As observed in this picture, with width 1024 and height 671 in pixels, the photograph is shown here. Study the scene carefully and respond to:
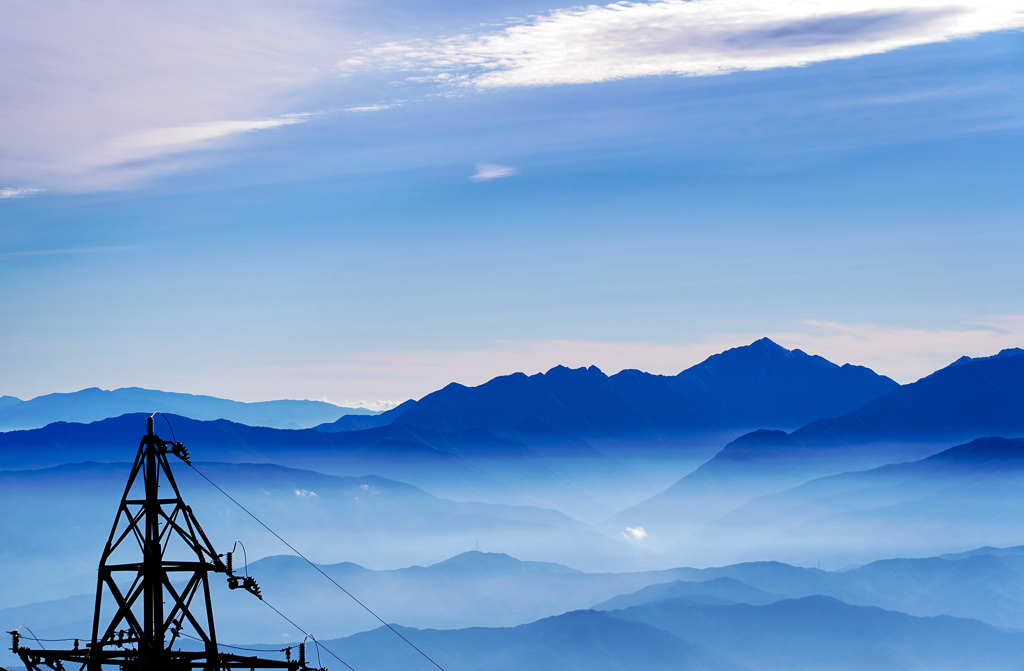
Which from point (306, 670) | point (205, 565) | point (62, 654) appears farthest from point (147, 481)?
point (306, 670)

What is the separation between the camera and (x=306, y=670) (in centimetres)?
5109

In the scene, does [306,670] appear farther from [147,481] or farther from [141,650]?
[147,481]

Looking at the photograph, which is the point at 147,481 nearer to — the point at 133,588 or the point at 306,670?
the point at 133,588

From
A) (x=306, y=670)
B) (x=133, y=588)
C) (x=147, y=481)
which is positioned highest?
(x=147, y=481)

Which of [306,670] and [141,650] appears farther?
[306,670]

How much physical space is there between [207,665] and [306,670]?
16.7ft

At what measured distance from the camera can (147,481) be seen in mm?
48688

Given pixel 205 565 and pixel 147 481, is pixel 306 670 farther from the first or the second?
pixel 147 481

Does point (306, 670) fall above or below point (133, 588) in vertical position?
below

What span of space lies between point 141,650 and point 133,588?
333 centimetres

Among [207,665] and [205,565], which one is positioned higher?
[205,565]

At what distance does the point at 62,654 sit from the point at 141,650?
351 cm

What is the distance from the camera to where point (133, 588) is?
49.9 meters

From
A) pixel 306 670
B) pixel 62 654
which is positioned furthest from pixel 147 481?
pixel 306 670
